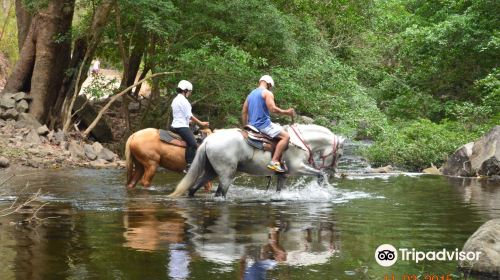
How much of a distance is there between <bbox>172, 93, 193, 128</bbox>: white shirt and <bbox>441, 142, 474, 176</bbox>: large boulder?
8.78m

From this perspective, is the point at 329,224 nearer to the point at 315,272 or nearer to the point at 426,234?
the point at 426,234

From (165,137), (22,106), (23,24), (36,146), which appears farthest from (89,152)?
(165,137)

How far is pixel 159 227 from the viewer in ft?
33.5

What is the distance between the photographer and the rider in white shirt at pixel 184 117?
15.0 m

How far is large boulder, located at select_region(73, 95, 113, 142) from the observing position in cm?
2809

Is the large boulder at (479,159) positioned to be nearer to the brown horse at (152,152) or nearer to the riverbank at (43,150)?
the brown horse at (152,152)

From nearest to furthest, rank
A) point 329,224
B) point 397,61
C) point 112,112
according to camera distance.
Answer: point 329,224 < point 112,112 < point 397,61

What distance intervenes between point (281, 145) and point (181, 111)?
8.30 feet

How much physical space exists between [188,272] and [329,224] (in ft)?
12.4

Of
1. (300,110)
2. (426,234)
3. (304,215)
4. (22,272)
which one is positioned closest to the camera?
(22,272)

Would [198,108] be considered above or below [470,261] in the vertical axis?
above

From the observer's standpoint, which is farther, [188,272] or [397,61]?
[397,61]

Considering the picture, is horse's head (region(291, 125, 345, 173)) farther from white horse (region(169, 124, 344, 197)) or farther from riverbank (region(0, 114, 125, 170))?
riverbank (region(0, 114, 125, 170))

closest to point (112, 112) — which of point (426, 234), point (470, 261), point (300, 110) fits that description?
point (300, 110)
